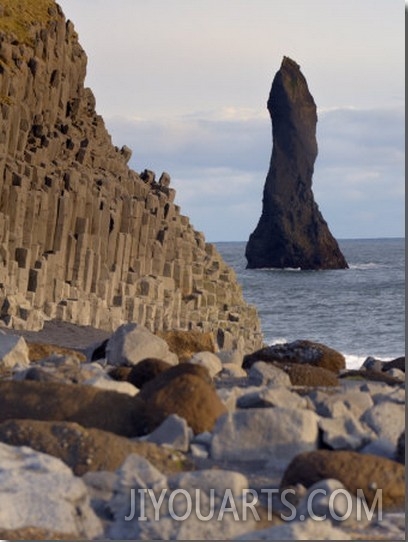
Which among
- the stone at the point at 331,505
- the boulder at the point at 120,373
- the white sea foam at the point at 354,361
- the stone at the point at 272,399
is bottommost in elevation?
the white sea foam at the point at 354,361

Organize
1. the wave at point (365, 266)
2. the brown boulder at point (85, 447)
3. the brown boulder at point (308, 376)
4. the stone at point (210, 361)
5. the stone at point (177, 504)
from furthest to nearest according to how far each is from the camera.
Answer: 1. the wave at point (365, 266)
2. the stone at point (210, 361)
3. the brown boulder at point (308, 376)
4. the brown boulder at point (85, 447)
5. the stone at point (177, 504)

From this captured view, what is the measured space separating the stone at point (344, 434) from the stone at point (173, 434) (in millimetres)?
817

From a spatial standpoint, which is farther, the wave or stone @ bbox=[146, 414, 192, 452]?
the wave

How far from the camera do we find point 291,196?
4567 inches

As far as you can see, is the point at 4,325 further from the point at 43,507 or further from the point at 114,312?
the point at 43,507

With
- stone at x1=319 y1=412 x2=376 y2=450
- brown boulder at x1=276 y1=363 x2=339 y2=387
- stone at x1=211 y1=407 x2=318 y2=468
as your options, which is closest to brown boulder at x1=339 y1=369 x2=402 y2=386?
brown boulder at x1=276 y1=363 x2=339 y2=387

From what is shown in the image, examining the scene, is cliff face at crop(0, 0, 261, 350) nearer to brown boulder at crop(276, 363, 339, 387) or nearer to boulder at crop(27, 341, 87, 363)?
boulder at crop(27, 341, 87, 363)

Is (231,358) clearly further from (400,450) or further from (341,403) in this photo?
(400,450)

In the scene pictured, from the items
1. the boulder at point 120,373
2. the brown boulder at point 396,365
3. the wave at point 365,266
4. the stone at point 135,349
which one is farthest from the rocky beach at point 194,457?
the wave at point 365,266

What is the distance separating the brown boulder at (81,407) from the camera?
829cm

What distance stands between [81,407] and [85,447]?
88 centimetres

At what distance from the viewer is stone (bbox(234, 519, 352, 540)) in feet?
19.6

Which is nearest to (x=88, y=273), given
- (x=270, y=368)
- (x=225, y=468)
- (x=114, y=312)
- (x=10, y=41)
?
(x=114, y=312)

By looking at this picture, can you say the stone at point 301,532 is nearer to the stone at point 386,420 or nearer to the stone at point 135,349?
the stone at point 386,420
